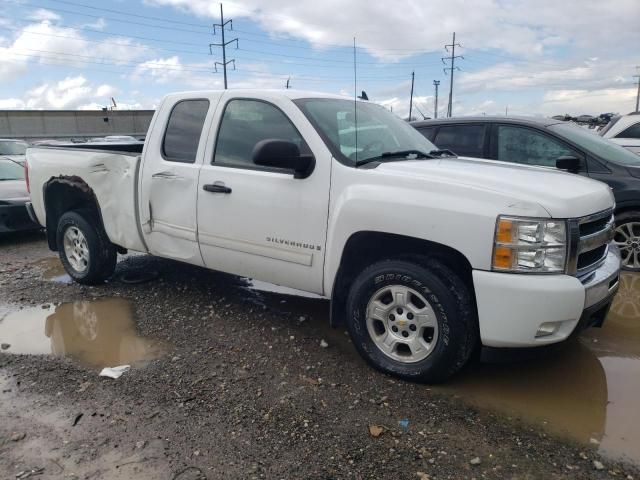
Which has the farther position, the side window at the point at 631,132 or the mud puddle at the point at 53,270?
the side window at the point at 631,132

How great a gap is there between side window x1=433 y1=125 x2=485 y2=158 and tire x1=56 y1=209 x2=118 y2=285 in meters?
3.99

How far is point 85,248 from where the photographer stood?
18.2ft

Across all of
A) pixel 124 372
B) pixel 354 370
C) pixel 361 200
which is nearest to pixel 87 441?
pixel 124 372

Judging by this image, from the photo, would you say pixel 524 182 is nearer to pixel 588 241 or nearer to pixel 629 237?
pixel 588 241

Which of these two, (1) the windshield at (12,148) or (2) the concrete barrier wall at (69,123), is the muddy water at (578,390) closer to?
(1) the windshield at (12,148)

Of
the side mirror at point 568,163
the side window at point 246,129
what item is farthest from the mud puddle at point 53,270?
the side mirror at point 568,163

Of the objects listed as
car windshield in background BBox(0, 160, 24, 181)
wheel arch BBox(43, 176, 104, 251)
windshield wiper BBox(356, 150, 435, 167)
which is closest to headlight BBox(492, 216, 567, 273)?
windshield wiper BBox(356, 150, 435, 167)

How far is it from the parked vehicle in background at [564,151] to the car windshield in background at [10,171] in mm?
7021

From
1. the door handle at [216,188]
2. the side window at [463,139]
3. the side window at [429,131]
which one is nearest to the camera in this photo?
the door handle at [216,188]

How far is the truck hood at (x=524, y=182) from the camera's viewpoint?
120 inches

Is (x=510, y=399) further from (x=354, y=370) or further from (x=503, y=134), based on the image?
(x=503, y=134)

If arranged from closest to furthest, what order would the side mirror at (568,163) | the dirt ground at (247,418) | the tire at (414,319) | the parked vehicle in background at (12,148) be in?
the dirt ground at (247,418)
the tire at (414,319)
the side mirror at (568,163)
the parked vehicle in background at (12,148)

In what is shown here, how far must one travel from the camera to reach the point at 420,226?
3195 millimetres

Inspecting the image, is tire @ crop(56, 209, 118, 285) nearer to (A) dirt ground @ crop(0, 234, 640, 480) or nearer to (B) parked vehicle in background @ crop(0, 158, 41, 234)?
(A) dirt ground @ crop(0, 234, 640, 480)
